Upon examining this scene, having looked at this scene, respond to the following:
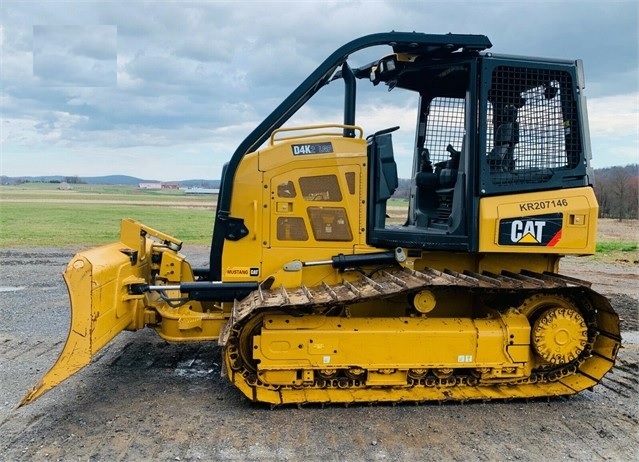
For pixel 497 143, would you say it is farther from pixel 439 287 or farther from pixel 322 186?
pixel 322 186

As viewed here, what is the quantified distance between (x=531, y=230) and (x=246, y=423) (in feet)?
10.6

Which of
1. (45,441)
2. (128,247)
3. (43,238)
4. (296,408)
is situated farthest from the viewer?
(43,238)

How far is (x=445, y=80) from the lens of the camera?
6.62m

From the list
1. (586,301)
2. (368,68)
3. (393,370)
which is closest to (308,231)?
(393,370)

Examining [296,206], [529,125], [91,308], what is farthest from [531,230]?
[91,308]

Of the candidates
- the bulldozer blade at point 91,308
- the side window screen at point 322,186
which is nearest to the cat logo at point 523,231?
the side window screen at point 322,186

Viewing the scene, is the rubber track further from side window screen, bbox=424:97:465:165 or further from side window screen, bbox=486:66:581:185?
side window screen, bbox=424:97:465:165

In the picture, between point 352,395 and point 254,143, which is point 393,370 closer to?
point 352,395

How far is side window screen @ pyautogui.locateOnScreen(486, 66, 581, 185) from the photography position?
5680 millimetres

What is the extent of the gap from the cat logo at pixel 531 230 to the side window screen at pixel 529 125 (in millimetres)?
408

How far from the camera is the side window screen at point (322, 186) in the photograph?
571 cm

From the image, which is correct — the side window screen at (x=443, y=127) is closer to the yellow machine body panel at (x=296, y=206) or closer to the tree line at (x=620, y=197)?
the yellow machine body panel at (x=296, y=206)

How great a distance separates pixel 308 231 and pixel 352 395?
1.66m

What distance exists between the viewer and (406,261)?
588cm
